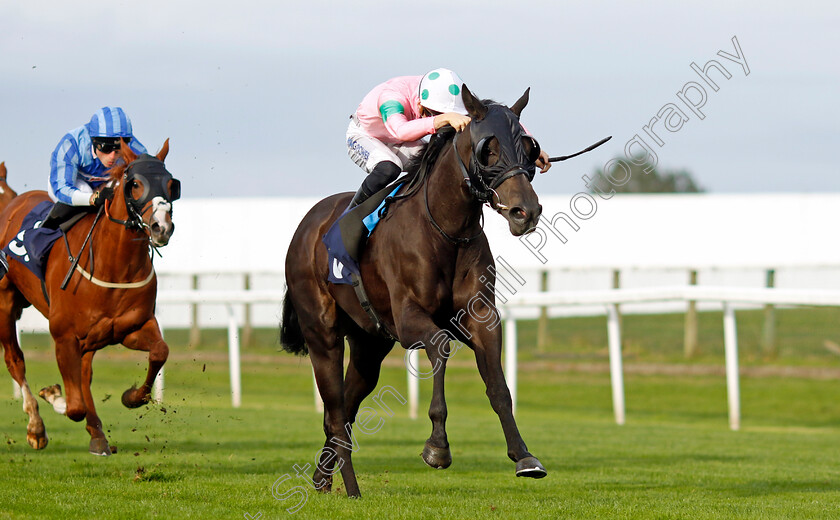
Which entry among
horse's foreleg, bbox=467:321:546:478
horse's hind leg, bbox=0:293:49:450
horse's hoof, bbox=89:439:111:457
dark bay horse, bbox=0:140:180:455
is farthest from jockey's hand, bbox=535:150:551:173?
horse's hind leg, bbox=0:293:49:450

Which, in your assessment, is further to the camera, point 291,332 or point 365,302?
point 291,332

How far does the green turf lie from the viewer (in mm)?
5293

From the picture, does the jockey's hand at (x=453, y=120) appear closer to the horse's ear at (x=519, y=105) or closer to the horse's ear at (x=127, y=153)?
the horse's ear at (x=519, y=105)

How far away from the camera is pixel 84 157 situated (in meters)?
A: 7.32

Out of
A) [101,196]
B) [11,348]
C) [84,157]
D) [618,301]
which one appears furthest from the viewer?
[618,301]

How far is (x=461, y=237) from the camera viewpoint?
5215 mm

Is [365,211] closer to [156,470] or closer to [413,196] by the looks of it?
[413,196]

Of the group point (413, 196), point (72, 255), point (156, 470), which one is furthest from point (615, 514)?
point (72, 255)

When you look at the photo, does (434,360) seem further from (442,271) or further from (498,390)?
(442,271)

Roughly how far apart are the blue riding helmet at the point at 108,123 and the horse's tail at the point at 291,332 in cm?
169

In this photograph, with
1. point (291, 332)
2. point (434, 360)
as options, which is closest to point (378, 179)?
point (434, 360)

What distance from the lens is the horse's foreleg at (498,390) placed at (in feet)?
15.0

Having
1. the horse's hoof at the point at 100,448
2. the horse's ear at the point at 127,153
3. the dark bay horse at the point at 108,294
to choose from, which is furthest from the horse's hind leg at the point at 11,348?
Result: the horse's ear at the point at 127,153

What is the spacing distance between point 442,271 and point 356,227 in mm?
723
